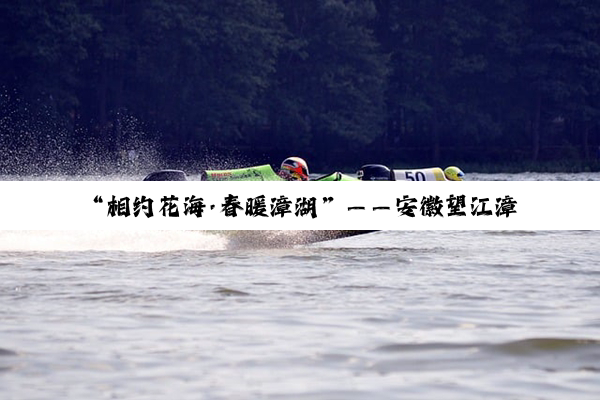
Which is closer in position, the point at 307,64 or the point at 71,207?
the point at 71,207

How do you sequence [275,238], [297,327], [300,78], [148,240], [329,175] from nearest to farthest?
[297,327]
[148,240]
[329,175]
[275,238]
[300,78]

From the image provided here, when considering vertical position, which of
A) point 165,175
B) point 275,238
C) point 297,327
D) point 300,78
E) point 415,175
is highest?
point 300,78

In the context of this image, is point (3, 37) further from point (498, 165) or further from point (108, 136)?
point (498, 165)

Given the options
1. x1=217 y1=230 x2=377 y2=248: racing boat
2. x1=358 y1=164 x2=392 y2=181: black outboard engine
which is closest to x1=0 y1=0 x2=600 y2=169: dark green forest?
x1=358 y1=164 x2=392 y2=181: black outboard engine

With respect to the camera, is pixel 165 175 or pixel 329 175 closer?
pixel 329 175

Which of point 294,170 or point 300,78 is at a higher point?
point 300,78

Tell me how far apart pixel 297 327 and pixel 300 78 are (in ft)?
240

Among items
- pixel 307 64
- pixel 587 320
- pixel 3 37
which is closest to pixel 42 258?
pixel 587 320

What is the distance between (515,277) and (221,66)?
216 feet

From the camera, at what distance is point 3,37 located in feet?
241

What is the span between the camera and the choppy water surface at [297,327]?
303 inches

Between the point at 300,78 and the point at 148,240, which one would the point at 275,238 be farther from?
the point at 300,78

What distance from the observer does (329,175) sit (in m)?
20.0

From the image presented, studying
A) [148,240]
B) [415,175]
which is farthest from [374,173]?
[148,240]
